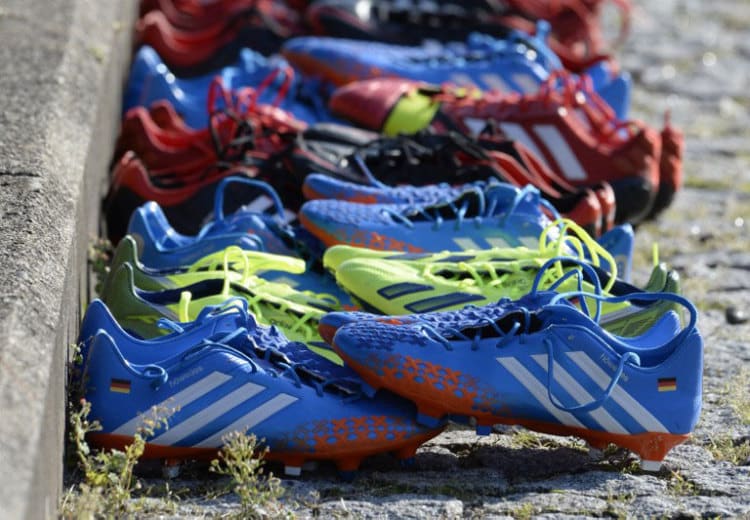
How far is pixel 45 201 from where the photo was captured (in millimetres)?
3283

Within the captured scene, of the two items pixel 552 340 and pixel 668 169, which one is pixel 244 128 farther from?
pixel 552 340

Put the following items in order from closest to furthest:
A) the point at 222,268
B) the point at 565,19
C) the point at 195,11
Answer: the point at 222,268
the point at 195,11
the point at 565,19

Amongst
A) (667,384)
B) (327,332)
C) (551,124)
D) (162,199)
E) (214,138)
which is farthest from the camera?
(551,124)

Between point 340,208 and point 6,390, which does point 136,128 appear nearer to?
point 340,208

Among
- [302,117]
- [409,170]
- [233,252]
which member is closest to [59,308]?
[233,252]

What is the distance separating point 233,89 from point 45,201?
80.1 inches

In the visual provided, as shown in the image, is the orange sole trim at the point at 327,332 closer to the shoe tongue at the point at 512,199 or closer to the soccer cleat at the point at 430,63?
the shoe tongue at the point at 512,199

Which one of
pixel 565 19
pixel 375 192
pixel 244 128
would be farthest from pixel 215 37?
pixel 375 192

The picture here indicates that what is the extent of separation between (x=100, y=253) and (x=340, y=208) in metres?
0.71

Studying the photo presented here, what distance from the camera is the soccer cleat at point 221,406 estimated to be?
2.96m

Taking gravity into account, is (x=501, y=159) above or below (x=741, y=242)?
above

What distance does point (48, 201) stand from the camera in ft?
10.8

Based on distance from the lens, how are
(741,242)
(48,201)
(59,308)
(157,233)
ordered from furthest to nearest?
(741,242) < (157,233) < (48,201) < (59,308)

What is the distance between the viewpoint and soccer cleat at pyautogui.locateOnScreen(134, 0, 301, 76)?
6086mm
